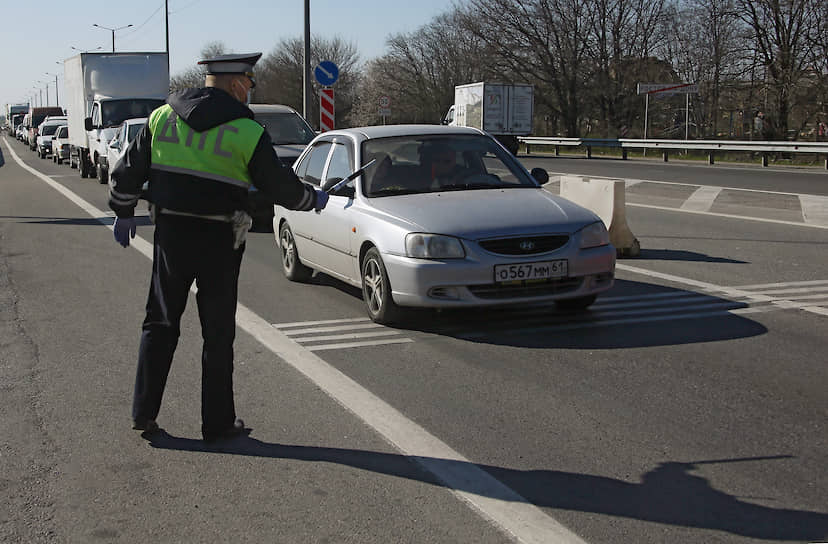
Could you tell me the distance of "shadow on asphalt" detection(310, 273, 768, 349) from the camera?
7062 millimetres

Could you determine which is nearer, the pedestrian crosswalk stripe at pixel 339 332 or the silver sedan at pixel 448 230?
the pedestrian crosswalk stripe at pixel 339 332

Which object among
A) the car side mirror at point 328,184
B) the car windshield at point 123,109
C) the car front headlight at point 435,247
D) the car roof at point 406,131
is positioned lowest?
the car front headlight at point 435,247

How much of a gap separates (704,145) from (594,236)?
96.7 feet

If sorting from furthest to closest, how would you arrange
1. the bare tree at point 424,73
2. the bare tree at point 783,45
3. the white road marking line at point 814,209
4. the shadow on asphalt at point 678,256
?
the bare tree at point 424,73
the bare tree at point 783,45
the white road marking line at point 814,209
the shadow on asphalt at point 678,256

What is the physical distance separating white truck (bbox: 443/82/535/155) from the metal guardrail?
6.65 feet

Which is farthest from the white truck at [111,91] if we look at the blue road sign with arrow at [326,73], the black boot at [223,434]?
the black boot at [223,434]

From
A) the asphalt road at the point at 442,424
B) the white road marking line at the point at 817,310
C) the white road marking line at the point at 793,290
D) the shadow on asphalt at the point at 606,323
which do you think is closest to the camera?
the asphalt road at the point at 442,424

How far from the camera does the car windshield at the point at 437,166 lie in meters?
8.34

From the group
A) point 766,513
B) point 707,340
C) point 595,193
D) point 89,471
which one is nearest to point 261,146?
point 89,471

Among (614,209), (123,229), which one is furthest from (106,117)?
(123,229)

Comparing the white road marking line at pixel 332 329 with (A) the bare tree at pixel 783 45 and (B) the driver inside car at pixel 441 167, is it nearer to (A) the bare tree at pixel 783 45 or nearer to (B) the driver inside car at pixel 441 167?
(B) the driver inside car at pixel 441 167

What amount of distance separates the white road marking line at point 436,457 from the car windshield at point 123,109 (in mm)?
20884

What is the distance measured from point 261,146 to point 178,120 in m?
0.41

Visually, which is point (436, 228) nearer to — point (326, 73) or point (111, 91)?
point (326, 73)
